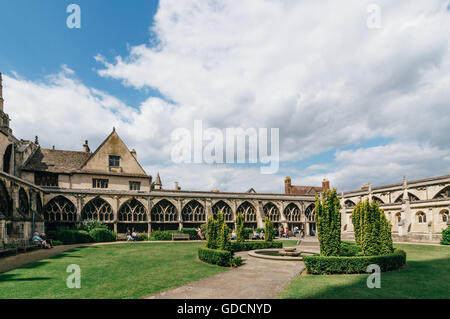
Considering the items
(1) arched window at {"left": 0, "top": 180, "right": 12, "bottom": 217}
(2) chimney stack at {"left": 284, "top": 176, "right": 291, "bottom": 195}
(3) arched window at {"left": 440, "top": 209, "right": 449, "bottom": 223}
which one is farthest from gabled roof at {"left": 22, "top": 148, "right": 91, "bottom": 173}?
(3) arched window at {"left": 440, "top": 209, "right": 449, "bottom": 223}

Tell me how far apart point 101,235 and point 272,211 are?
2598cm

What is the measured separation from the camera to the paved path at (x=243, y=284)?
9.74 meters

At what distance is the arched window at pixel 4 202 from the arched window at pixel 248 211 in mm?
28599

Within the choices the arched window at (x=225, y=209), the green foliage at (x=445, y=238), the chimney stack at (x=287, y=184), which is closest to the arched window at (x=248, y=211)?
the arched window at (x=225, y=209)

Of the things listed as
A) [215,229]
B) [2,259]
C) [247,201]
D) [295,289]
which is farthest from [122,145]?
[295,289]

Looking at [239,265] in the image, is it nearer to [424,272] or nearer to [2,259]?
[424,272]

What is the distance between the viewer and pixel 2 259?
1711 cm


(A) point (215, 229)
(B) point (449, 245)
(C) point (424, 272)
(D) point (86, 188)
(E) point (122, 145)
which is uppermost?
(E) point (122, 145)

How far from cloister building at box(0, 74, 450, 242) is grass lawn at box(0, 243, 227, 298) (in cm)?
1397

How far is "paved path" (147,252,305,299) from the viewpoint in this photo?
9.74 m

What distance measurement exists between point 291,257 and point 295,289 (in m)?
7.97

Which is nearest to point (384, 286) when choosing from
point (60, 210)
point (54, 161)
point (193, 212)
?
point (193, 212)

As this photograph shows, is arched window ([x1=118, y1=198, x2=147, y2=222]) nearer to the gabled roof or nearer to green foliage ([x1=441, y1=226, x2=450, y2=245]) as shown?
the gabled roof

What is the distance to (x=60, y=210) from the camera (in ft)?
107
